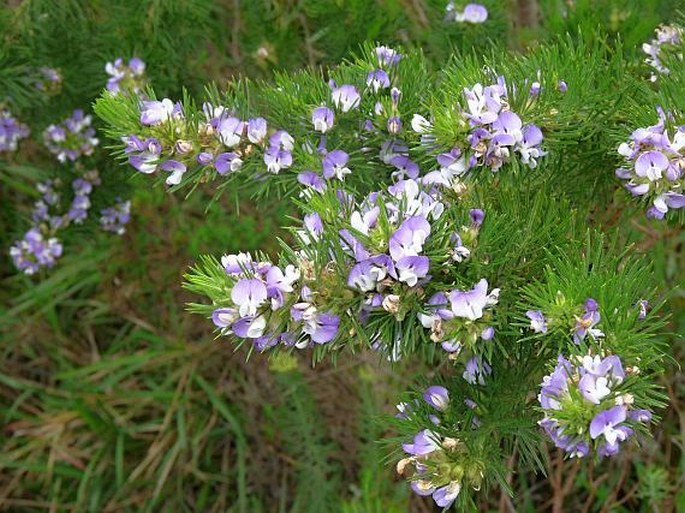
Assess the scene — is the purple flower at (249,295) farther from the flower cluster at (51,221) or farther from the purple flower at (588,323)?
the flower cluster at (51,221)

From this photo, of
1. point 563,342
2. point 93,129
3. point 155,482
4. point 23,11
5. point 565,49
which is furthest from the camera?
point 155,482

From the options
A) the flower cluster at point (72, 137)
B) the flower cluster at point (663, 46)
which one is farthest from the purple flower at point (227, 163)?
the flower cluster at point (72, 137)

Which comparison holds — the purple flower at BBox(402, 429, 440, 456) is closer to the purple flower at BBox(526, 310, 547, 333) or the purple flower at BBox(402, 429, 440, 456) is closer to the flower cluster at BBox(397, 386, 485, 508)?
the flower cluster at BBox(397, 386, 485, 508)

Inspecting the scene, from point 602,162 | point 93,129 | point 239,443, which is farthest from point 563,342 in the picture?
point 239,443

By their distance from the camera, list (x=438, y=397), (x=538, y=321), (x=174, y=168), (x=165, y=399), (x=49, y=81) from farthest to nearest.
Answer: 1. (x=165, y=399)
2. (x=49, y=81)
3. (x=174, y=168)
4. (x=438, y=397)
5. (x=538, y=321)

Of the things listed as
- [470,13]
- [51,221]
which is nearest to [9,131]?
[51,221]

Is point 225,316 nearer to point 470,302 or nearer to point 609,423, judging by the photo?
point 470,302

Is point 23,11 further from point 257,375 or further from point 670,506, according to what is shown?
point 670,506
